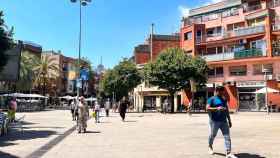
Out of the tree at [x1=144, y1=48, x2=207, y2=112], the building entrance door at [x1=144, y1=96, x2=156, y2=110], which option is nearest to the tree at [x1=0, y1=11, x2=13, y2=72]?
the tree at [x1=144, y1=48, x2=207, y2=112]

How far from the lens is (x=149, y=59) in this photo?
80.1m

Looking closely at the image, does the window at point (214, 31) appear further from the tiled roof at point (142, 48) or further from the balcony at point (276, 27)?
A: the tiled roof at point (142, 48)

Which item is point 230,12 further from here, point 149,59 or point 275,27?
point 149,59

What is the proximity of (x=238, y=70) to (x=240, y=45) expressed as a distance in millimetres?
3185

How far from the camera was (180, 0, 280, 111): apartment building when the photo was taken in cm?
5206

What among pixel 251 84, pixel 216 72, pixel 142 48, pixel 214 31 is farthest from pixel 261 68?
pixel 142 48

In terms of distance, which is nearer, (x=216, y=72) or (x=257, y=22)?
(x=257, y=22)

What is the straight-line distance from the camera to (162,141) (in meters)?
14.9

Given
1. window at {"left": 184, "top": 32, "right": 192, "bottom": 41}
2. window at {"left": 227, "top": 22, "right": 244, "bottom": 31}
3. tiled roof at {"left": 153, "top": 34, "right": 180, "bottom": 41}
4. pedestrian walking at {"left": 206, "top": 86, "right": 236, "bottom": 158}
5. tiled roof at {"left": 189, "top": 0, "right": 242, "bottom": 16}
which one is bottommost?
pedestrian walking at {"left": 206, "top": 86, "right": 236, "bottom": 158}

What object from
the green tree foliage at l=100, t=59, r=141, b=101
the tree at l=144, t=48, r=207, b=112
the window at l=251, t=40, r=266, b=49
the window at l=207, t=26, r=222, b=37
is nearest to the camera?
the tree at l=144, t=48, r=207, b=112

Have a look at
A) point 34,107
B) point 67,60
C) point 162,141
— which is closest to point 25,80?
point 34,107

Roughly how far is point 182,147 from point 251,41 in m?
44.0

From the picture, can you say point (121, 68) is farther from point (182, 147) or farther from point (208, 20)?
point (182, 147)

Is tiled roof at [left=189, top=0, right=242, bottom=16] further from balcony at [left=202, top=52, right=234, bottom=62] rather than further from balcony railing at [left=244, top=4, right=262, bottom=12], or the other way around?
balcony at [left=202, top=52, right=234, bottom=62]
